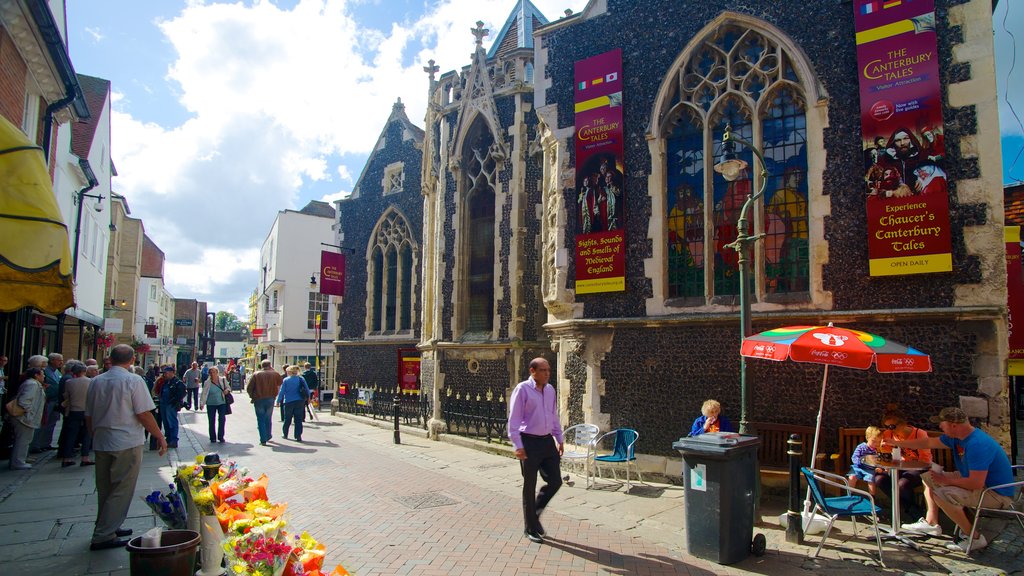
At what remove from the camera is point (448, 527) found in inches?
264

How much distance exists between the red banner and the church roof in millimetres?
8833

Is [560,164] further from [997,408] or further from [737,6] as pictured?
[997,408]

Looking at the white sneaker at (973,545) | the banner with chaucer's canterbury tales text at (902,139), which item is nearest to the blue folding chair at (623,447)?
the white sneaker at (973,545)

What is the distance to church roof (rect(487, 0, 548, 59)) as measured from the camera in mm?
17828

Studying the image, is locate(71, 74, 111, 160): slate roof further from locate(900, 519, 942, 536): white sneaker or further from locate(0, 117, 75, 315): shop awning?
locate(900, 519, 942, 536): white sneaker

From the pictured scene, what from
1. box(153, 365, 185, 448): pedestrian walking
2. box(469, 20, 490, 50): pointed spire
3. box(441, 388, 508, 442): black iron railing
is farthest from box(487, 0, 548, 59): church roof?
box(153, 365, 185, 448): pedestrian walking

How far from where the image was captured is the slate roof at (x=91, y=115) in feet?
59.1

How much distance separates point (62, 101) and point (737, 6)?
11.8 meters

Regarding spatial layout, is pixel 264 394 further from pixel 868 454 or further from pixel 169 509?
pixel 868 454

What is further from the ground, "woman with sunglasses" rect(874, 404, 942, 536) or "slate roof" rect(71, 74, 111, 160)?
"slate roof" rect(71, 74, 111, 160)

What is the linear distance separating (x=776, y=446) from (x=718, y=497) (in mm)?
3330

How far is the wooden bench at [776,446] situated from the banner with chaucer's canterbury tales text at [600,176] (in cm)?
317

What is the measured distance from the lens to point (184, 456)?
1117 centimetres

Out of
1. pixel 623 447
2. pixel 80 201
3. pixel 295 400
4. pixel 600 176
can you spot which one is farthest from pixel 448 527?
pixel 80 201
